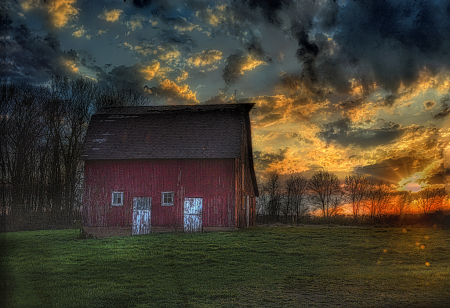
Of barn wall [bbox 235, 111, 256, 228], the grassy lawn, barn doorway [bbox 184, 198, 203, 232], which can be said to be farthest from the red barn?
the grassy lawn

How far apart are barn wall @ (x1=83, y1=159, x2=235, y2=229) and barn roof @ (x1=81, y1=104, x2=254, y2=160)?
710mm

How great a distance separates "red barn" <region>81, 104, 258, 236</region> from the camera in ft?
88.8

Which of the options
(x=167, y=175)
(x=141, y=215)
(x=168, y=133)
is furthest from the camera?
(x=168, y=133)

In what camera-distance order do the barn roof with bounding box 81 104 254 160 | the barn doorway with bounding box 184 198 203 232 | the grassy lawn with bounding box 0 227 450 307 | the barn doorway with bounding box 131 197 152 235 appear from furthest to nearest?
the barn roof with bounding box 81 104 254 160, the barn doorway with bounding box 131 197 152 235, the barn doorway with bounding box 184 198 203 232, the grassy lawn with bounding box 0 227 450 307

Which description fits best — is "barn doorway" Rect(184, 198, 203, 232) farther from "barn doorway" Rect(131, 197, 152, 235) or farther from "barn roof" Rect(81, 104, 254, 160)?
"barn roof" Rect(81, 104, 254, 160)

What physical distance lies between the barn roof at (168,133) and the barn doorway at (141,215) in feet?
10.9

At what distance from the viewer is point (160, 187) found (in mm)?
27656

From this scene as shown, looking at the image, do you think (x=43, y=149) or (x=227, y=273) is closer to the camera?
(x=227, y=273)

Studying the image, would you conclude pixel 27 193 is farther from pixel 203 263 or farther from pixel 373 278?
pixel 373 278

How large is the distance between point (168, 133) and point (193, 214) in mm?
6947

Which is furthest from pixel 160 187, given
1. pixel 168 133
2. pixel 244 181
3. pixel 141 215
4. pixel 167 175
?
pixel 244 181

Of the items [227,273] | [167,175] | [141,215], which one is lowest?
[227,273]

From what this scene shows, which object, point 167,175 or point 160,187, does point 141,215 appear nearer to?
point 160,187

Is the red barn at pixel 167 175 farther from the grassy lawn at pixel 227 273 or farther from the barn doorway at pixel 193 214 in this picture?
the grassy lawn at pixel 227 273
